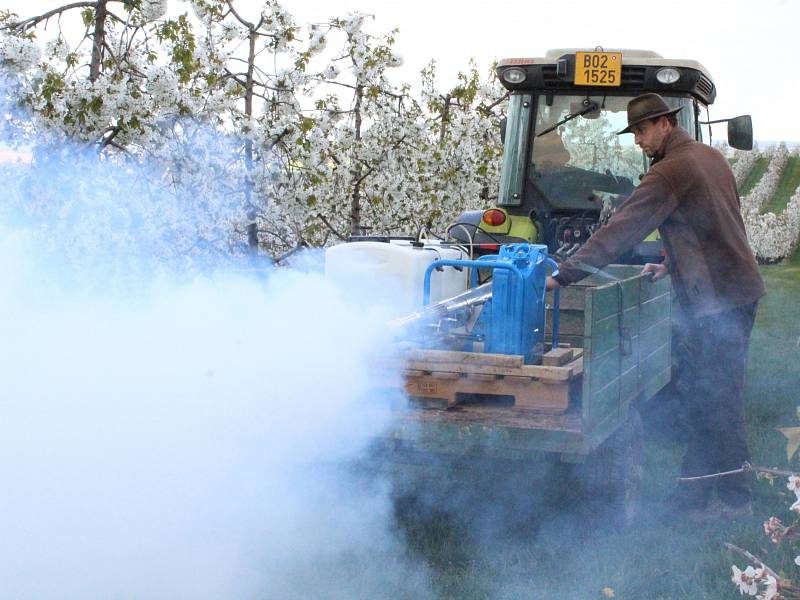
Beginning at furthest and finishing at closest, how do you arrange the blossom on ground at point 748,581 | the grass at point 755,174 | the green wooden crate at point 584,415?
the grass at point 755,174
the green wooden crate at point 584,415
the blossom on ground at point 748,581

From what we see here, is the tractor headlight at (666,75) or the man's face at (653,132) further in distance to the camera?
the tractor headlight at (666,75)

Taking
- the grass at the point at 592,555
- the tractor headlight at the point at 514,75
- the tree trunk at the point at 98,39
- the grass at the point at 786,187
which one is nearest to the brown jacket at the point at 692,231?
the grass at the point at 592,555

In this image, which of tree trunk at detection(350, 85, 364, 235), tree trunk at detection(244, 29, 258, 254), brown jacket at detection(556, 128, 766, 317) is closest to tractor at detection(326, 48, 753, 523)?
brown jacket at detection(556, 128, 766, 317)

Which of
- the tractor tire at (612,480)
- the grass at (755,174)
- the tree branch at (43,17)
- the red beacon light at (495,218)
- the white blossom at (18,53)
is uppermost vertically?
the grass at (755,174)

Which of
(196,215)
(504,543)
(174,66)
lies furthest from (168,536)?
(174,66)

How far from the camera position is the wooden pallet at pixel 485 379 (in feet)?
13.6

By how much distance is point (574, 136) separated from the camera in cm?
687

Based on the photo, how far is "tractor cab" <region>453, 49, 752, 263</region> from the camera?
21.4ft

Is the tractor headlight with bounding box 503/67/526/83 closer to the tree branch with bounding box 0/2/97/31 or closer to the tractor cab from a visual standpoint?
the tractor cab

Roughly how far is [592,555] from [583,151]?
3.36 metres

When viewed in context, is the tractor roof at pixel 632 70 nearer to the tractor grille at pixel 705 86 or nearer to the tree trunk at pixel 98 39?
the tractor grille at pixel 705 86

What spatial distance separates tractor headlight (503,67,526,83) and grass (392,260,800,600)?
2841 mm

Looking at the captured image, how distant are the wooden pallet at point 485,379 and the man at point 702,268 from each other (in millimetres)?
570

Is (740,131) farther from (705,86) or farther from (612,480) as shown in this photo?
(612,480)
